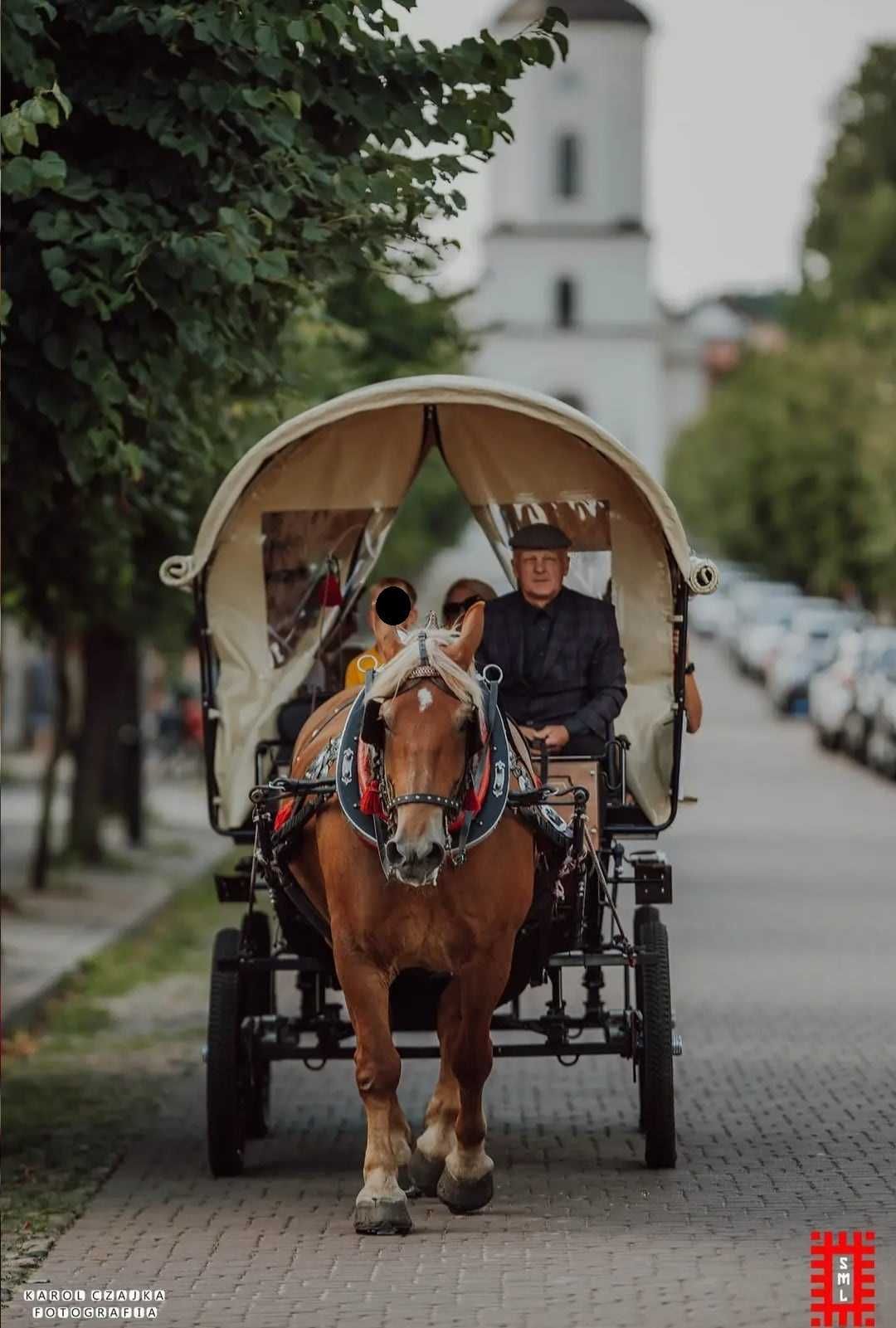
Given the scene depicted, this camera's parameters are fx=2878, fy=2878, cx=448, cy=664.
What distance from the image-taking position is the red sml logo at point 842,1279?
796cm

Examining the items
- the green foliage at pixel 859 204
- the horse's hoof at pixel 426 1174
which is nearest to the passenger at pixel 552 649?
the horse's hoof at pixel 426 1174

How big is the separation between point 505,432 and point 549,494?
32 centimetres

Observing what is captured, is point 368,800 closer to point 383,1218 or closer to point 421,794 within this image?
point 421,794

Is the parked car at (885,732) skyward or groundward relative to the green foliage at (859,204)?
groundward

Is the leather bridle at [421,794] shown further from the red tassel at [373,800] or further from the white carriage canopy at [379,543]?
the white carriage canopy at [379,543]

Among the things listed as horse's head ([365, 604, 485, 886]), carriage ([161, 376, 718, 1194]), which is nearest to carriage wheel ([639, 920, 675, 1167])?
carriage ([161, 376, 718, 1194])

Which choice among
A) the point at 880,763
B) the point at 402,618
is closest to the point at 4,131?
the point at 402,618

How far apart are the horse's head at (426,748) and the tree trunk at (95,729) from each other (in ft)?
57.9

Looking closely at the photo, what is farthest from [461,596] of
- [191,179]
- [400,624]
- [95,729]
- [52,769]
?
[95,729]

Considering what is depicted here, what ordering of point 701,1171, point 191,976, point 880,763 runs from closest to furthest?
point 701,1171
point 191,976
point 880,763

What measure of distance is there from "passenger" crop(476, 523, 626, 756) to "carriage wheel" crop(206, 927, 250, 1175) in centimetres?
A: 150

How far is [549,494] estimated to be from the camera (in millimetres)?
12359

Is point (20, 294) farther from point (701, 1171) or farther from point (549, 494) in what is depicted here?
point (701, 1171)

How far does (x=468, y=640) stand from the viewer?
945 centimetres
